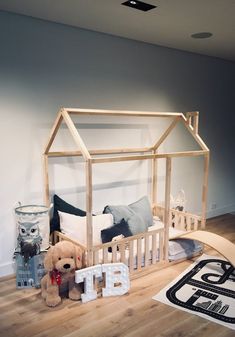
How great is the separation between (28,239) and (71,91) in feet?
4.88

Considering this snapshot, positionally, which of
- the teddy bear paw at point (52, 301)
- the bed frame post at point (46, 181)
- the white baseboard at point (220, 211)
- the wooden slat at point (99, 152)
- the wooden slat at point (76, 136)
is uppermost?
the wooden slat at point (76, 136)

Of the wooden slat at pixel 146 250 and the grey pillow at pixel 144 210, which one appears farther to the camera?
the grey pillow at pixel 144 210

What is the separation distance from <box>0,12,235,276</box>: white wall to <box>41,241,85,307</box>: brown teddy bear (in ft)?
2.21

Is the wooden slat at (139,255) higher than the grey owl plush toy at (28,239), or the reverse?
the grey owl plush toy at (28,239)

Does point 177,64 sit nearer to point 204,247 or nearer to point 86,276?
point 204,247

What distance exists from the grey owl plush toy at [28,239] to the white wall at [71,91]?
32 centimetres

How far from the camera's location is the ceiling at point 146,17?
2.57 m

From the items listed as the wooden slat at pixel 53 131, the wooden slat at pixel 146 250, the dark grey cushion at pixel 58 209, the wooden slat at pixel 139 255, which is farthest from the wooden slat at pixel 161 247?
the wooden slat at pixel 53 131

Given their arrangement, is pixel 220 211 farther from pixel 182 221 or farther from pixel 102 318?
pixel 102 318

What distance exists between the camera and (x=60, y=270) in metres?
2.55

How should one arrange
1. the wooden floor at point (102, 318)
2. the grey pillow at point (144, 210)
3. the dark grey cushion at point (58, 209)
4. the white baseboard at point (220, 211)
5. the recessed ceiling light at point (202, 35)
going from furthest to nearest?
the white baseboard at point (220, 211) < the grey pillow at point (144, 210) < the recessed ceiling light at point (202, 35) < the dark grey cushion at point (58, 209) < the wooden floor at point (102, 318)

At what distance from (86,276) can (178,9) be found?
2.28 m

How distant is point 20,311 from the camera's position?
247 centimetres

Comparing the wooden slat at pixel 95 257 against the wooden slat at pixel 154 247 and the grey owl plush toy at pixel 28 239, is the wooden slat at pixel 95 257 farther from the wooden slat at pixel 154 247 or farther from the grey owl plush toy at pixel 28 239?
the wooden slat at pixel 154 247
